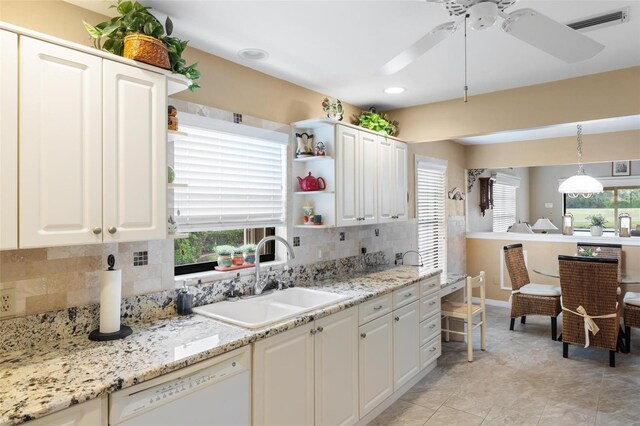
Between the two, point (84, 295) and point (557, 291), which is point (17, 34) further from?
point (557, 291)

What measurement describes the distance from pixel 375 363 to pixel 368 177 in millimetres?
1534

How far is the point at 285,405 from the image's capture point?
6.97 feet

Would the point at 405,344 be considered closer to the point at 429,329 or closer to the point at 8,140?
the point at 429,329

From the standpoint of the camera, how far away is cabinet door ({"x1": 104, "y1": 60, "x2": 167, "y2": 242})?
5.74 ft

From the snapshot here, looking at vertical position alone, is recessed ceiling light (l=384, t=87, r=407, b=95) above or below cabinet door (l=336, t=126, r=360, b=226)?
above

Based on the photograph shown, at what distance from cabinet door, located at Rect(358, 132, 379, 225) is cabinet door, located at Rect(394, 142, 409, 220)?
38cm

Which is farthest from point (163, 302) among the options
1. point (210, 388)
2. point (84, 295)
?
point (210, 388)

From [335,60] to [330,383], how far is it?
215 centimetres

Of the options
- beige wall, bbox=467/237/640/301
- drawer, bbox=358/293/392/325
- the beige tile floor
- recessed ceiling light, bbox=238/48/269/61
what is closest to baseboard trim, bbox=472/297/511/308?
beige wall, bbox=467/237/640/301

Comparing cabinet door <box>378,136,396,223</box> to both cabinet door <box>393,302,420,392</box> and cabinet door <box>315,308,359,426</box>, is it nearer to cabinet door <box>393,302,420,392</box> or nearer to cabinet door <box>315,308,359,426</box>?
cabinet door <box>393,302,420,392</box>

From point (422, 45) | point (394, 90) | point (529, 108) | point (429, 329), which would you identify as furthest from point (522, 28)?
point (429, 329)

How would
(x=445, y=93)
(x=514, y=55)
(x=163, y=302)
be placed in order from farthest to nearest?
(x=445, y=93), (x=514, y=55), (x=163, y=302)

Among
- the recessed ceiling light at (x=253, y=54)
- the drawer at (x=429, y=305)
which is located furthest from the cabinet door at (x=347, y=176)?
the drawer at (x=429, y=305)

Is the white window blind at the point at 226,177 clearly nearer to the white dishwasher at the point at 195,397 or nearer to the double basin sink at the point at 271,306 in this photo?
the double basin sink at the point at 271,306
